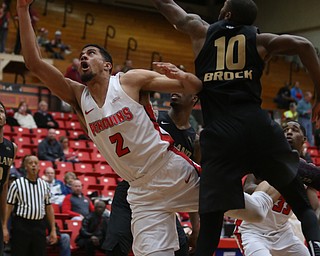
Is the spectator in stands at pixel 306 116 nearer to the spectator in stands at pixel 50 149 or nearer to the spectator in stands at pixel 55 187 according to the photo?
the spectator in stands at pixel 50 149

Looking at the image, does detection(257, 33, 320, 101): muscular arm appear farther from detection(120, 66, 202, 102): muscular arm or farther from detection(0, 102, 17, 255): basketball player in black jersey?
detection(0, 102, 17, 255): basketball player in black jersey

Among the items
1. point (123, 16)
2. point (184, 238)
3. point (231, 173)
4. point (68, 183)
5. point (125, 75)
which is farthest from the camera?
point (123, 16)

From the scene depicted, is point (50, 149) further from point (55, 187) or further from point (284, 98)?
point (284, 98)

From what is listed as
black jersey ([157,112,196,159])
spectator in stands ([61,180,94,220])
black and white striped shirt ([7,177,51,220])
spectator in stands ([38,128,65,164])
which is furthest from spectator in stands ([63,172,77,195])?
black jersey ([157,112,196,159])

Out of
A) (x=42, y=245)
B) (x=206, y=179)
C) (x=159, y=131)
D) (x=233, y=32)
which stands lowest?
(x=42, y=245)

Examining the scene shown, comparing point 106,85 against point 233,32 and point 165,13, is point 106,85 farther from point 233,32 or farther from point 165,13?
point 233,32

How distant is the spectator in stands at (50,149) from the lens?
1435 cm

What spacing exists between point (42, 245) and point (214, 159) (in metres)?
5.95

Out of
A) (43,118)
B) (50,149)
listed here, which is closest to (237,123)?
(50,149)

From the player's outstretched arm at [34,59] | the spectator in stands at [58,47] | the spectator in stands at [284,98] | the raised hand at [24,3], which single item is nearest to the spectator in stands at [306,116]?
the spectator in stands at [284,98]

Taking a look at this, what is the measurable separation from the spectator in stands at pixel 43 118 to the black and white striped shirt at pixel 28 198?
233 inches

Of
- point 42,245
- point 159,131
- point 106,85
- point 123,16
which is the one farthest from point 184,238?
point 123,16

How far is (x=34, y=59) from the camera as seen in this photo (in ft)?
17.4

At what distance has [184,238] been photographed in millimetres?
6113
